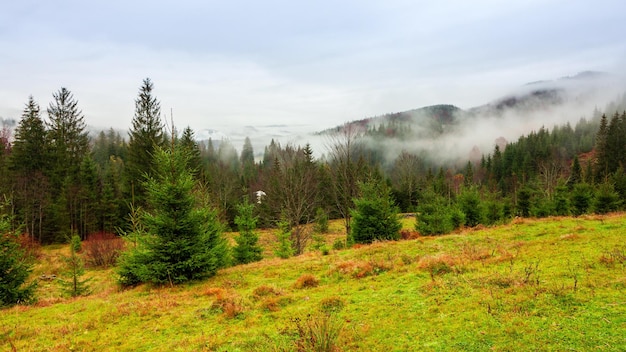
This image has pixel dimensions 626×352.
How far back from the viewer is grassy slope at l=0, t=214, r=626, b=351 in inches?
A: 209

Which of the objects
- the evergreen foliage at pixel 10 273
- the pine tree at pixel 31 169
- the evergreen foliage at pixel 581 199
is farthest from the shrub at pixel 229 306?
the pine tree at pixel 31 169

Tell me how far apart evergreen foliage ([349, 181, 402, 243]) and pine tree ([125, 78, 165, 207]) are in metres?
27.2

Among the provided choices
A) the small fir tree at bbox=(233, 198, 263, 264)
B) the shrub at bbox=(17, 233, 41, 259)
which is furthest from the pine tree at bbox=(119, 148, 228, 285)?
the shrub at bbox=(17, 233, 41, 259)

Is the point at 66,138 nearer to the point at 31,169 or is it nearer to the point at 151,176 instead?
the point at 31,169

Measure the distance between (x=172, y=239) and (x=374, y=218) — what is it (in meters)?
11.8

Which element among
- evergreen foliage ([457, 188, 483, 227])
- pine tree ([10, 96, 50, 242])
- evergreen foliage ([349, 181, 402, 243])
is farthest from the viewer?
pine tree ([10, 96, 50, 242])

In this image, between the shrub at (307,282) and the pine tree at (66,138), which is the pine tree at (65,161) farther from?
the shrub at (307,282)

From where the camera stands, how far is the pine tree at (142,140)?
121 ft

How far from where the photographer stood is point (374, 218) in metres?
19.5

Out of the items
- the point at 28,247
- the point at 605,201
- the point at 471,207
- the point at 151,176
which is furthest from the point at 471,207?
the point at 28,247

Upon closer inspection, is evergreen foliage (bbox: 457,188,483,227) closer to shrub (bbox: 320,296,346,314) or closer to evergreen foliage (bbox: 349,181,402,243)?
evergreen foliage (bbox: 349,181,402,243)

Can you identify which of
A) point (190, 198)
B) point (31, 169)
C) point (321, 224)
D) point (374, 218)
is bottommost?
point (321, 224)

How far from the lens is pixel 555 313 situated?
5570 mm

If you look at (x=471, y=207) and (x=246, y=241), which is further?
(x=471, y=207)
